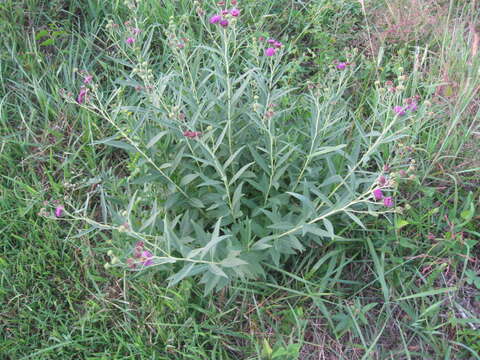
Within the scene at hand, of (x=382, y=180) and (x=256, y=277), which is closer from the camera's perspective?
(x=382, y=180)

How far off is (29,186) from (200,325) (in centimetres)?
145

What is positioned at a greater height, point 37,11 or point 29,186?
point 37,11

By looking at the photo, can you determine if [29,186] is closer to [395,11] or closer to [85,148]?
[85,148]

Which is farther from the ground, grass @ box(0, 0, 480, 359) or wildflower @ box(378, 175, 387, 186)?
wildflower @ box(378, 175, 387, 186)

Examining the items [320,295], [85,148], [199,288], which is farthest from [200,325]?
[85,148]

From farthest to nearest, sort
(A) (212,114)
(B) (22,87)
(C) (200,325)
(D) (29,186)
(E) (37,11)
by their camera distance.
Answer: (E) (37,11)
(B) (22,87)
(D) (29,186)
(A) (212,114)
(C) (200,325)

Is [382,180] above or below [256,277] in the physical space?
above

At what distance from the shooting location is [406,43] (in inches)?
138

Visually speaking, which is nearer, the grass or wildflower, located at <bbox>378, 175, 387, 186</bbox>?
wildflower, located at <bbox>378, 175, 387, 186</bbox>

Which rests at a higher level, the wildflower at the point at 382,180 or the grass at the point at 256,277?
the wildflower at the point at 382,180

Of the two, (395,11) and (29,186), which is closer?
(29,186)

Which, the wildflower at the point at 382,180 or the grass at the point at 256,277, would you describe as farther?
the grass at the point at 256,277

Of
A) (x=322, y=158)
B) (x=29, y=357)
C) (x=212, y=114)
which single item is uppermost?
(x=212, y=114)

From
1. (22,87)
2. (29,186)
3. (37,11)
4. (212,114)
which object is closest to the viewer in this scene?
(212,114)
